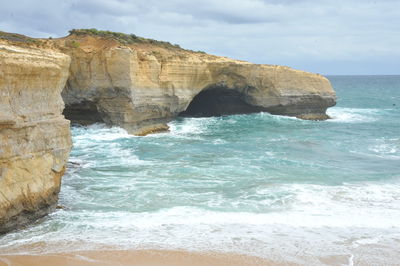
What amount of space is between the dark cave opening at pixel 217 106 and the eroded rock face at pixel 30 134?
22969mm

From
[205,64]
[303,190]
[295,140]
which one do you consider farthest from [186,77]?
[303,190]

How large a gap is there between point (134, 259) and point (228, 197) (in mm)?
4548

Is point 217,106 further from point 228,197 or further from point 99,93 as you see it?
point 228,197

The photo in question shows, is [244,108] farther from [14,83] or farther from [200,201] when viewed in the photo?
[14,83]

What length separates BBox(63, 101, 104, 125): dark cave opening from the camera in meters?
23.8

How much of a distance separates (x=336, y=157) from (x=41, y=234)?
521 inches

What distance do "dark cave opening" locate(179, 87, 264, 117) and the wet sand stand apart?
2486cm

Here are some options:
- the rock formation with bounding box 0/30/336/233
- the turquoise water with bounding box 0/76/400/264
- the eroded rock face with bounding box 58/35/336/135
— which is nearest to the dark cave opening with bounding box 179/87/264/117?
the rock formation with bounding box 0/30/336/233

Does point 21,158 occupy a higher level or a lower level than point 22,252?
higher

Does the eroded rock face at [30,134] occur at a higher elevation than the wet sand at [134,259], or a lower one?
higher

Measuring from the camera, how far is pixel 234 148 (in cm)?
2114

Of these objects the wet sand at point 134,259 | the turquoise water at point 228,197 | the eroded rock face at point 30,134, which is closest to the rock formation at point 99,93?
the eroded rock face at point 30,134

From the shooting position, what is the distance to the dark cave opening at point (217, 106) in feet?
110

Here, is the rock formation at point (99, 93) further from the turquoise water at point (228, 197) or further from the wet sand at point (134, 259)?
the wet sand at point (134, 259)
